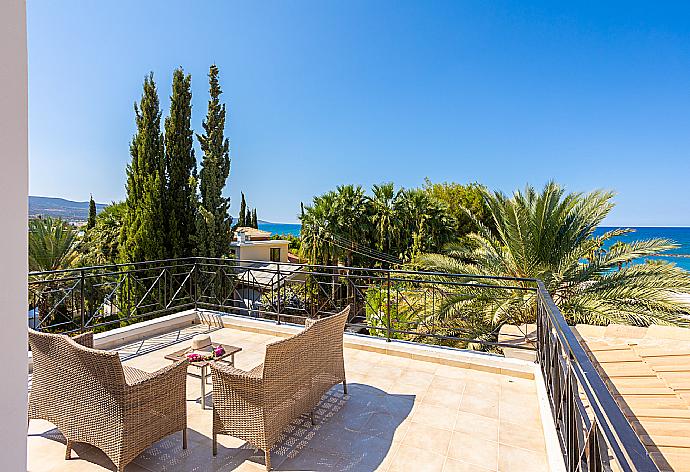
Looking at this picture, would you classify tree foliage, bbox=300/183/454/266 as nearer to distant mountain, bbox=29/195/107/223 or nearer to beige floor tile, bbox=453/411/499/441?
distant mountain, bbox=29/195/107/223

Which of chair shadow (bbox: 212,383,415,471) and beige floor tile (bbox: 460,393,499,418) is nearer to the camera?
chair shadow (bbox: 212,383,415,471)

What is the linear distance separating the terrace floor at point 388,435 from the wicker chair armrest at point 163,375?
56 centimetres

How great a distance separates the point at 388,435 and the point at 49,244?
39.5 feet

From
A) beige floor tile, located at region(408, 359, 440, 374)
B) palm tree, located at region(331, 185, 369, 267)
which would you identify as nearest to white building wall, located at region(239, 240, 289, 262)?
palm tree, located at region(331, 185, 369, 267)

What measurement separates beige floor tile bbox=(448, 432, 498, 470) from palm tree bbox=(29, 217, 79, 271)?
12.2 metres

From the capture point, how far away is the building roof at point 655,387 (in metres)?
1.88

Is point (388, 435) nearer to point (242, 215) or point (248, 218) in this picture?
point (242, 215)

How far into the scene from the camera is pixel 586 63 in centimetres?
1406

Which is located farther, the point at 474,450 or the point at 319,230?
the point at 319,230

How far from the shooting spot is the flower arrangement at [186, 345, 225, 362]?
3.11 metres

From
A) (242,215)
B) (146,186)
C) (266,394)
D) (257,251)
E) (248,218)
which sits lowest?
(266,394)

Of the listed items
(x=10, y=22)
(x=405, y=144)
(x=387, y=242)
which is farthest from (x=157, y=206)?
(x=405, y=144)

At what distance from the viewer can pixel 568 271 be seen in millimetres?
6238

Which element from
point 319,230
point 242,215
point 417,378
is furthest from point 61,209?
point 242,215
